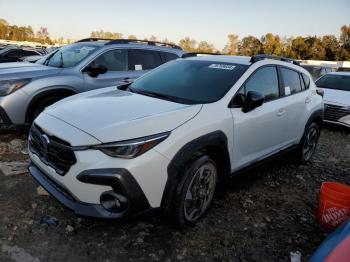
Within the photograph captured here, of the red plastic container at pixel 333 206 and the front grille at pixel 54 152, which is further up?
the front grille at pixel 54 152

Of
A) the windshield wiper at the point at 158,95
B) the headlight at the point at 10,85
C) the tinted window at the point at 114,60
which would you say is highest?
the tinted window at the point at 114,60

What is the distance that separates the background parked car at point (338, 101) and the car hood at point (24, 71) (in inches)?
251

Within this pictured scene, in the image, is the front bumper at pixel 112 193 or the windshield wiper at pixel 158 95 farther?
the windshield wiper at pixel 158 95

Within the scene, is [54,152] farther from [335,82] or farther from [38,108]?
[335,82]

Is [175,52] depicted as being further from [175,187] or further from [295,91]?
[175,187]

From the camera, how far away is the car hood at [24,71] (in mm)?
5529

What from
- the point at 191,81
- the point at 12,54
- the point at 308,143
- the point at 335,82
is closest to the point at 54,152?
the point at 191,81

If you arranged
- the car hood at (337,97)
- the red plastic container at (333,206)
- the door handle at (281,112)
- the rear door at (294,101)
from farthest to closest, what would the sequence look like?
the car hood at (337,97) → the rear door at (294,101) → the door handle at (281,112) → the red plastic container at (333,206)

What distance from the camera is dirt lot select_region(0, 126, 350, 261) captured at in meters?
3.09

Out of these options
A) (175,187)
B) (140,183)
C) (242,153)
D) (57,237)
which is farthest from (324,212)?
(57,237)

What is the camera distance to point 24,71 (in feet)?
18.8

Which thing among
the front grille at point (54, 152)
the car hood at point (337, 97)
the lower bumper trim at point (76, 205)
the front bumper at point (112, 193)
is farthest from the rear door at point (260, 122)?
the car hood at point (337, 97)

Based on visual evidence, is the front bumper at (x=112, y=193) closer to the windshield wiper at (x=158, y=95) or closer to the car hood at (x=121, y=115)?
the car hood at (x=121, y=115)

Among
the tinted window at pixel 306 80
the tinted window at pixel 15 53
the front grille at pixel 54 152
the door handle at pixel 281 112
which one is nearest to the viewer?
the front grille at pixel 54 152
